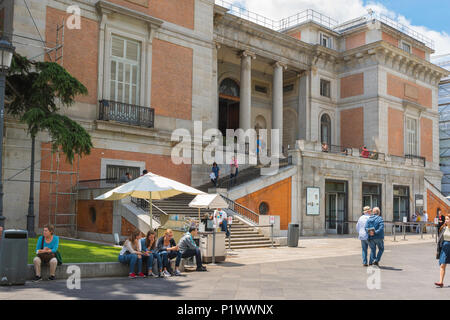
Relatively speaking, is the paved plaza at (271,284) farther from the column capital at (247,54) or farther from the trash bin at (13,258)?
the column capital at (247,54)

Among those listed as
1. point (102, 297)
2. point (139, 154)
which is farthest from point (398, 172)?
point (102, 297)

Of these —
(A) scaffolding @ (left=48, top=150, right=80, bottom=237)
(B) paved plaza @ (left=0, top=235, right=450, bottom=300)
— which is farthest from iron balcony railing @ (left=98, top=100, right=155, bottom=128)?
(B) paved plaza @ (left=0, top=235, right=450, bottom=300)

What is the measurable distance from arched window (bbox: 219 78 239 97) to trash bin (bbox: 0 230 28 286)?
1022 inches

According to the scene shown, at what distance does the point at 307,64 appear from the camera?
36.3 metres

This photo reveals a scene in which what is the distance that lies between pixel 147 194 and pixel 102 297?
6715 mm

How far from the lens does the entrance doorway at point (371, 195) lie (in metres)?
30.9

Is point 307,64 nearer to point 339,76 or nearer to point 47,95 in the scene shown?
point 339,76

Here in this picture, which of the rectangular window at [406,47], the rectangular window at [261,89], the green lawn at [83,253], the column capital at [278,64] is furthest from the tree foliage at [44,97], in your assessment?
the rectangular window at [406,47]

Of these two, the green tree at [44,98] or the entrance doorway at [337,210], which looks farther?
the entrance doorway at [337,210]

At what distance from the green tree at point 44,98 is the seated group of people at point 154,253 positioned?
233 inches

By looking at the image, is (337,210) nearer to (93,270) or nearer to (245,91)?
(245,91)

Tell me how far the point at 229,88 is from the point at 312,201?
12.7m

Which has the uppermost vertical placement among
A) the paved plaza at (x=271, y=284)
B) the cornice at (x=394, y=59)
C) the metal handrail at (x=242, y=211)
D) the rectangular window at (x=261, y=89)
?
the cornice at (x=394, y=59)

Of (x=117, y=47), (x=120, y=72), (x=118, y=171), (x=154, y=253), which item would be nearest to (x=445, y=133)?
(x=120, y=72)
